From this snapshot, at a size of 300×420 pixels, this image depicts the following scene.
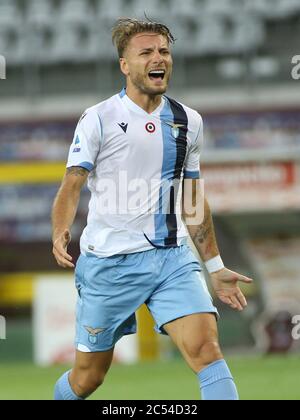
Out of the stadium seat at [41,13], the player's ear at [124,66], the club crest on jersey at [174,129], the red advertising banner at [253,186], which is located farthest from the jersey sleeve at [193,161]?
the stadium seat at [41,13]

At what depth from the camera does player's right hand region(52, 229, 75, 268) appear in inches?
209

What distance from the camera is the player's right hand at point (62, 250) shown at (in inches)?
209

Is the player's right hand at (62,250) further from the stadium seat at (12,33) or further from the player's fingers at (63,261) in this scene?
the stadium seat at (12,33)

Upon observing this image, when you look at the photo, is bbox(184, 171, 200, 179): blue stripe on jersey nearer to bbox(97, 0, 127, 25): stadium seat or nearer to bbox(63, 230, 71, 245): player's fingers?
bbox(63, 230, 71, 245): player's fingers

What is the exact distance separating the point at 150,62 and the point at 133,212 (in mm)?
762

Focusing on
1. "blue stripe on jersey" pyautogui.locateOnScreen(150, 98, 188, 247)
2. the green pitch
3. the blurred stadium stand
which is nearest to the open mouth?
"blue stripe on jersey" pyautogui.locateOnScreen(150, 98, 188, 247)

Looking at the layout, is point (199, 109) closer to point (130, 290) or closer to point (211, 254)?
point (211, 254)

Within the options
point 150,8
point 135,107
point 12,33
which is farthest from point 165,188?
point 12,33

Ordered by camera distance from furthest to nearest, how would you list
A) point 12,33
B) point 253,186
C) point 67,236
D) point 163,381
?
point 12,33 → point 253,186 → point 163,381 → point 67,236

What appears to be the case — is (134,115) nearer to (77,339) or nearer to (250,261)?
(77,339)

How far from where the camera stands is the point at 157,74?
568 centimetres

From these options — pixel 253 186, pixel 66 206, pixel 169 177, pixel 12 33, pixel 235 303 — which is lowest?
pixel 235 303

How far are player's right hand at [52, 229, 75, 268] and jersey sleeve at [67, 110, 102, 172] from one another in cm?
37

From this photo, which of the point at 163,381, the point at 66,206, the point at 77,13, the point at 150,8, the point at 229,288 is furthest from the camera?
the point at 77,13
